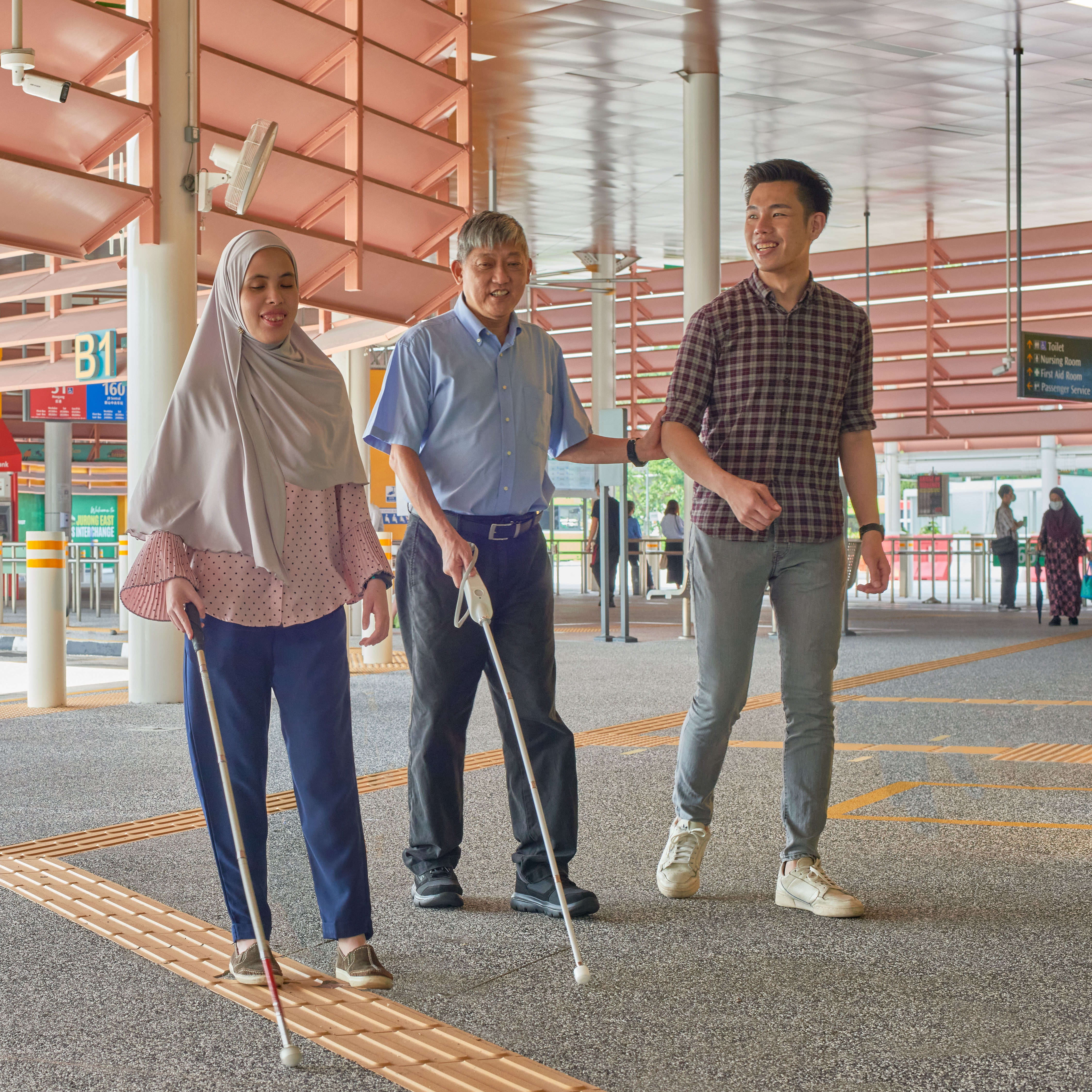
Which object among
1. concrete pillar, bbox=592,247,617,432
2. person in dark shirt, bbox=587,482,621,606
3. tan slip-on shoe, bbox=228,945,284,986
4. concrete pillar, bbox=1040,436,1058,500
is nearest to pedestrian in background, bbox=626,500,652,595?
person in dark shirt, bbox=587,482,621,606

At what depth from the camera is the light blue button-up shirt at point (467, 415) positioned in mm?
3268

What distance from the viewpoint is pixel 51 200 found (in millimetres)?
7086

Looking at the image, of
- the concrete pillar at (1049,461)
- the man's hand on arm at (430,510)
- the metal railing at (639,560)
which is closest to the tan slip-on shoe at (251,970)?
the man's hand on arm at (430,510)

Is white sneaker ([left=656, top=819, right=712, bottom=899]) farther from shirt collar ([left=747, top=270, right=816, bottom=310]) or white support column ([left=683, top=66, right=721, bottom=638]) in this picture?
white support column ([left=683, top=66, right=721, bottom=638])

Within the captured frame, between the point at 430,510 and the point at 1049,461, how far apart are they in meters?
24.1

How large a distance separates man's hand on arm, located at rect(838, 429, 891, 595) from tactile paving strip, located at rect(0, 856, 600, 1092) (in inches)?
66.3

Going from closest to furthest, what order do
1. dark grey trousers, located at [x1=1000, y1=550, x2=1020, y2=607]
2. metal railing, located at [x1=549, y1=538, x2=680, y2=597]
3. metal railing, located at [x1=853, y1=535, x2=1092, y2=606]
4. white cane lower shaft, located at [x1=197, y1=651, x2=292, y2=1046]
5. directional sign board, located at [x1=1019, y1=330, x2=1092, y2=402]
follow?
white cane lower shaft, located at [x1=197, y1=651, x2=292, y2=1046], directional sign board, located at [x1=1019, y1=330, x2=1092, y2=402], dark grey trousers, located at [x1=1000, y1=550, x2=1020, y2=607], metal railing, located at [x1=853, y1=535, x2=1092, y2=606], metal railing, located at [x1=549, y1=538, x2=680, y2=597]

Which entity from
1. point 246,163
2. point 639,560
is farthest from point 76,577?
point 246,163

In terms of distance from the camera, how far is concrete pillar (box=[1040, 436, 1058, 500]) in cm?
2480

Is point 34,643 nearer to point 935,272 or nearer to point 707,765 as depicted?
point 707,765

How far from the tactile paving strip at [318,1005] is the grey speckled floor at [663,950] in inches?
1.9

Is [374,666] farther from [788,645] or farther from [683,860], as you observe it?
[788,645]

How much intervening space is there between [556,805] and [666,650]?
7.83 metres

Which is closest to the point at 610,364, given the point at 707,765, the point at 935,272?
the point at 935,272
